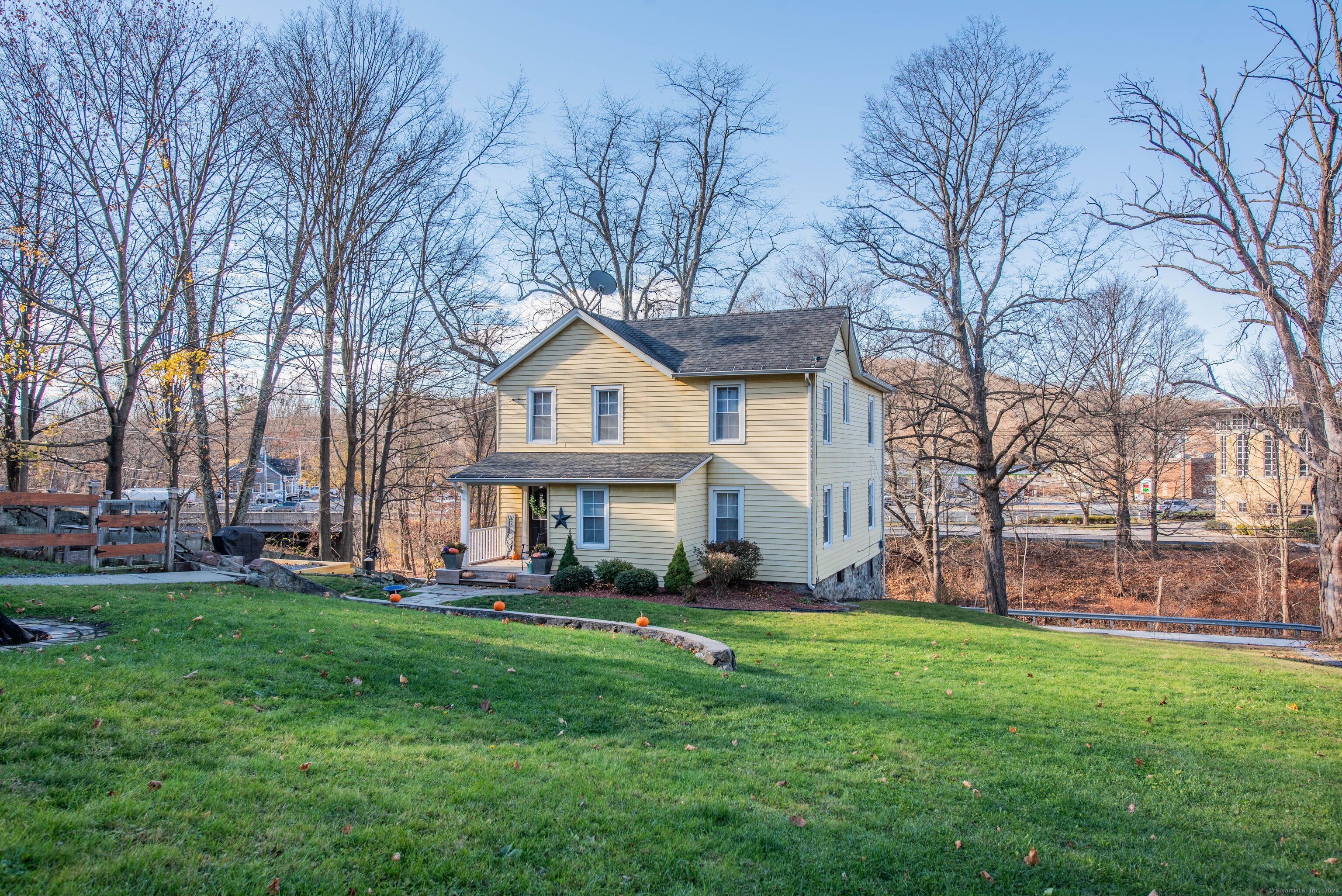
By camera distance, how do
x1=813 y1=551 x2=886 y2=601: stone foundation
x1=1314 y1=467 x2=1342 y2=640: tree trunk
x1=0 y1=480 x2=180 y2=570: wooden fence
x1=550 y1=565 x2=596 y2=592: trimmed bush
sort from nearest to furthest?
x1=0 y1=480 x2=180 y2=570: wooden fence
x1=1314 y1=467 x2=1342 y2=640: tree trunk
x1=550 y1=565 x2=596 y2=592: trimmed bush
x1=813 y1=551 x2=886 y2=601: stone foundation

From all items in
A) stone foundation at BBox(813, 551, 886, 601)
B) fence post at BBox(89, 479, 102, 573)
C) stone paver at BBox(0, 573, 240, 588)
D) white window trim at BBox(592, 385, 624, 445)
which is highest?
white window trim at BBox(592, 385, 624, 445)

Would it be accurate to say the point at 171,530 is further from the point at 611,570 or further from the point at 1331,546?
the point at 1331,546

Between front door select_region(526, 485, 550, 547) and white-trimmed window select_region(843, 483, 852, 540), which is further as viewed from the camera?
white-trimmed window select_region(843, 483, 852, 540)

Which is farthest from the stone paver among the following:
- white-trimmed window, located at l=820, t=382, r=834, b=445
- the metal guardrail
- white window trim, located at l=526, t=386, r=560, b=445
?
the metal guardrail

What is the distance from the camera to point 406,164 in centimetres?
2447

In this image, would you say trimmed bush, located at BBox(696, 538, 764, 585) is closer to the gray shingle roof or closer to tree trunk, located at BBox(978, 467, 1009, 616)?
the gray shingle roof

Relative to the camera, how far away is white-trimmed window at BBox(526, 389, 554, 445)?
65.9ft

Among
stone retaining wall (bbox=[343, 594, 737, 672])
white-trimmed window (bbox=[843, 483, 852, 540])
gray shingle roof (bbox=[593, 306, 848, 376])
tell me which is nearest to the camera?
stone retaining wall (bbox=[343, 594, 737, 672])

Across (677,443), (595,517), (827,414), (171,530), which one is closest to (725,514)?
(677,443)

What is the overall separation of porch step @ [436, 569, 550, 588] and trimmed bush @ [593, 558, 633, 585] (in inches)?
47.3

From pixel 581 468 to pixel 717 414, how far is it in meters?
3.66

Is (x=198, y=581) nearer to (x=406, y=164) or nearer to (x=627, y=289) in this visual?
(x=406, y=164)

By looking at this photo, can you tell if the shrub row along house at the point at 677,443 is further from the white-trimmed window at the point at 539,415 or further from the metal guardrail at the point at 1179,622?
the metal guardrail at the point at 1179,622

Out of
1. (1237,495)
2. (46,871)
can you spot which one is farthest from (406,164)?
(1237,495)
